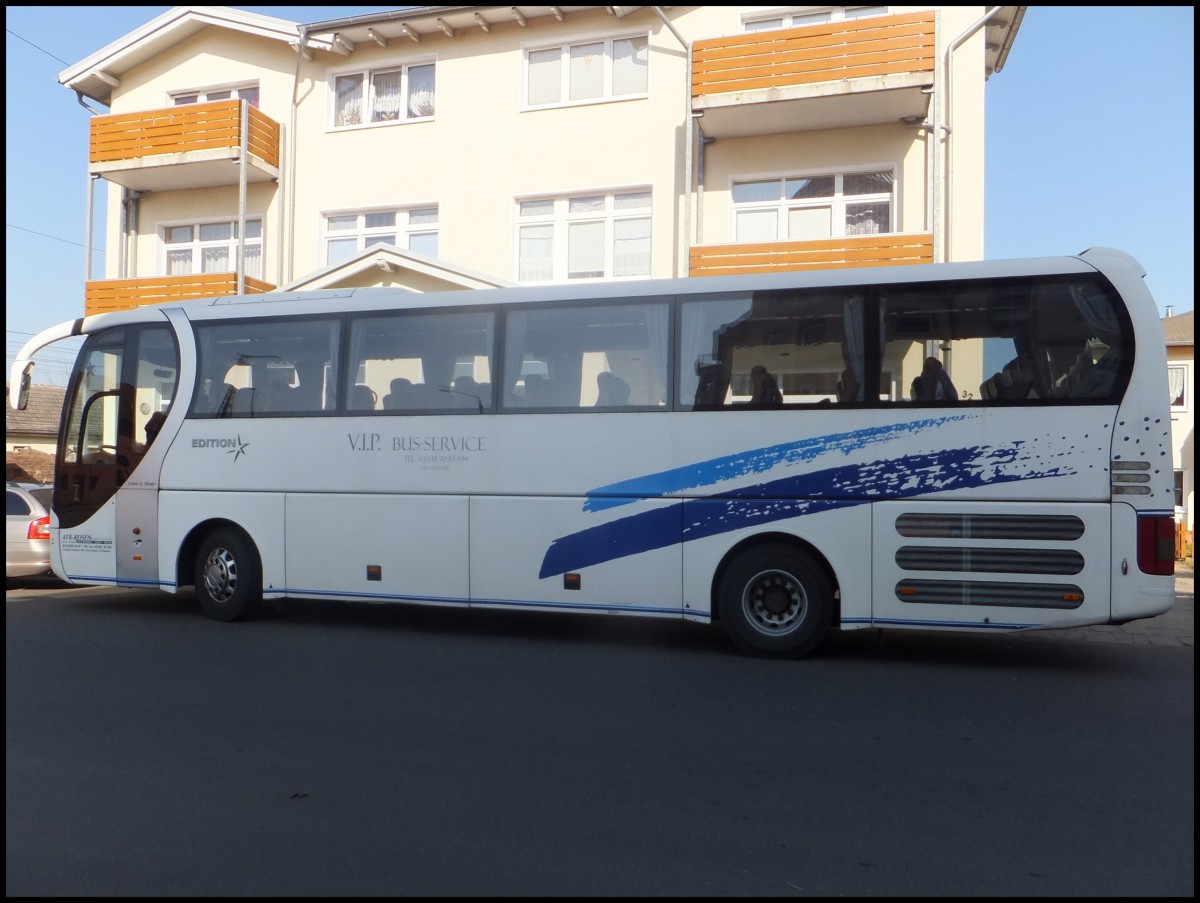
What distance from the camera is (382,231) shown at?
20.2 metres

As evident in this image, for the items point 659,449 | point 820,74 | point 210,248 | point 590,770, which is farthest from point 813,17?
point 590,770

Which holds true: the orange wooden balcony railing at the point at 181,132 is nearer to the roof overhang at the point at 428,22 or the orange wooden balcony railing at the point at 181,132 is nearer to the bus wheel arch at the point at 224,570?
the roof overhang at the point at 428,22

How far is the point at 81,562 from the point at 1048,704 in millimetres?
9953

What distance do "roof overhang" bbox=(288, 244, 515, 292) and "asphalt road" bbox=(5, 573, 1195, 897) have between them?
27.7 feet

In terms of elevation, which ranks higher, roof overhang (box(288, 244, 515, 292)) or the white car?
roof overhang (box(288, 244, 515, 292))

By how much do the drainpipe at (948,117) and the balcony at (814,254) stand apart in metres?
0.83

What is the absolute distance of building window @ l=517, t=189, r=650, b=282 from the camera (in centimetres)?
1836

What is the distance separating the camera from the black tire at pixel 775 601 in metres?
8.67

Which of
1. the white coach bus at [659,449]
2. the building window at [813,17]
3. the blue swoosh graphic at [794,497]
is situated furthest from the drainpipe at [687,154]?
the blue swoosh graphic at [794,497]

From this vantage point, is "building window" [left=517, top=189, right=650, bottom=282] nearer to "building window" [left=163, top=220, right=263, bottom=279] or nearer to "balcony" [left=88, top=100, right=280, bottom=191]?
"balcony" [left=88, top=100, right=280, bottom=191]

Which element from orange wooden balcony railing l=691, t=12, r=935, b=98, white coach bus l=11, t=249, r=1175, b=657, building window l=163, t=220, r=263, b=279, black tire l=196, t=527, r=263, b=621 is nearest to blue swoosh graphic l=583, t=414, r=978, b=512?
white coach bus l=11, t=249, r=1175, b=657

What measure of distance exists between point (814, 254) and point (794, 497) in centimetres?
840

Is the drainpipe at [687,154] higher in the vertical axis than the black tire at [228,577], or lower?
higher

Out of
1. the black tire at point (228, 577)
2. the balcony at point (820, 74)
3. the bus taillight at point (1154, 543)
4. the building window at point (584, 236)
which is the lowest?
the black tire at point (228, 577)
